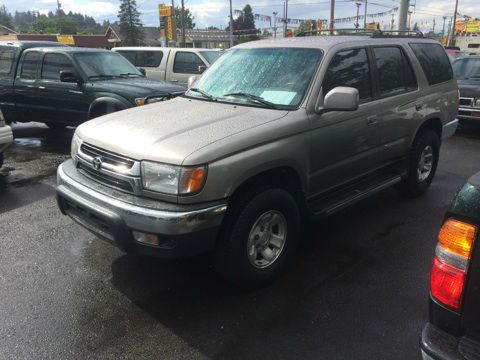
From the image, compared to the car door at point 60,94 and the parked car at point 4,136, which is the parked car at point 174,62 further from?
the parked car at point 4,136

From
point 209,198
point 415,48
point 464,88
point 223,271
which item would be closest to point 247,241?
point 223,271

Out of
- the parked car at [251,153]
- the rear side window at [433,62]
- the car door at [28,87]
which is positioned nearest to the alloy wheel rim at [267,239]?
the parked car at [251,153]

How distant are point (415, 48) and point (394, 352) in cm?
374

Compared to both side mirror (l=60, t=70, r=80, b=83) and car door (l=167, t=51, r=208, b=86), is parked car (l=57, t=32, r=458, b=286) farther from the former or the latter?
car door (l=167, t=51, r=208, b=86)

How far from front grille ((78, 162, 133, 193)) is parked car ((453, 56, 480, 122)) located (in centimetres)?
811

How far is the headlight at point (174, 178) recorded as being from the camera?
2779 millimetres

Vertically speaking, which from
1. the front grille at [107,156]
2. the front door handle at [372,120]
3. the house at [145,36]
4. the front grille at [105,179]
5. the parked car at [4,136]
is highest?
the house at [145,36]

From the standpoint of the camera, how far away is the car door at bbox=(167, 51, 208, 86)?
11.1 meters

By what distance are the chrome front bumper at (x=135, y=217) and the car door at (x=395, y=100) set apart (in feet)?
7.94

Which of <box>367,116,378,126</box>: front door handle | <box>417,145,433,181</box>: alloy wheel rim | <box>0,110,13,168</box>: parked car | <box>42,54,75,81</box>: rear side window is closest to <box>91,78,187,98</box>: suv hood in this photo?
<box>42,54,75,81</box>: rear side window

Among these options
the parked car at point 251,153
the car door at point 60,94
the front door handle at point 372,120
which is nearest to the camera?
the parked car at point 251,153

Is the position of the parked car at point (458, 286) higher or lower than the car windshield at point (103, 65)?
lower

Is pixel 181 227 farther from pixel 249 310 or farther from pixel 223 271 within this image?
pixel 249 310

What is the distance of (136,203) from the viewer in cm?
291
